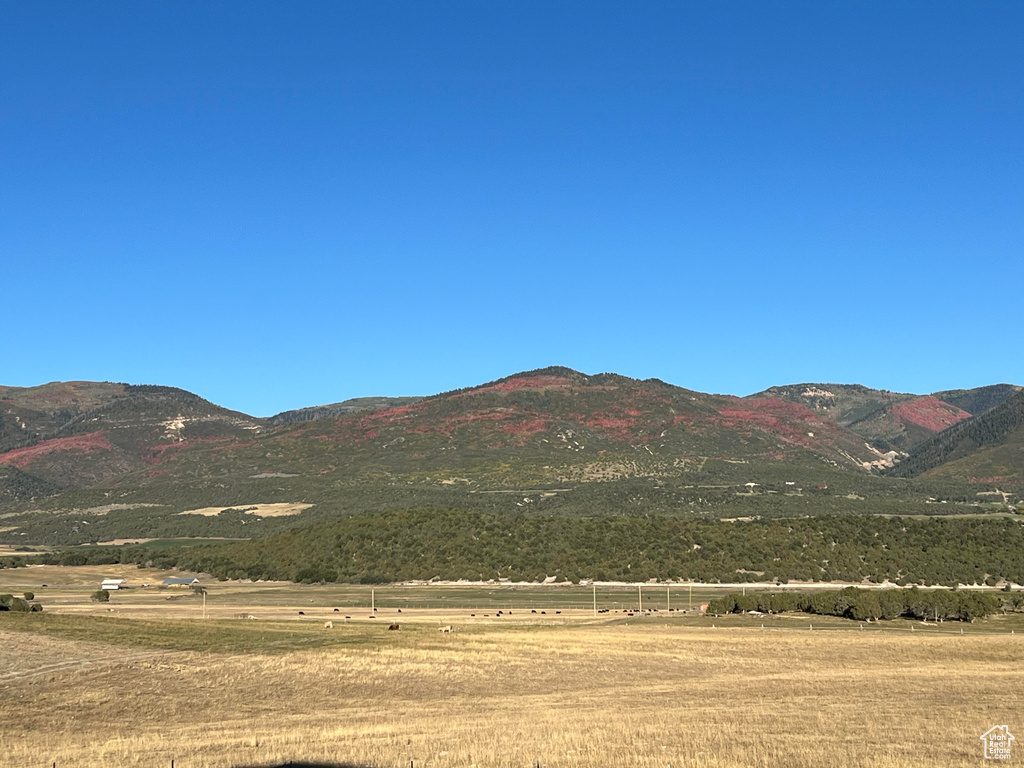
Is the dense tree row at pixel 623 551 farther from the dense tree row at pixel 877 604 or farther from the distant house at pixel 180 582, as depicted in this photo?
the dense tree row at pixel 877 604

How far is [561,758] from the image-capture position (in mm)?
28797

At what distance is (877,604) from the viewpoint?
3152 inches

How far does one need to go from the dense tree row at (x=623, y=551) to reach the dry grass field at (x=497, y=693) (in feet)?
121

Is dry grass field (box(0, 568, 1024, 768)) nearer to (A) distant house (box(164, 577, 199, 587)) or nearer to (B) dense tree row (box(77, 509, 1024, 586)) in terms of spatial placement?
(B) dense tree row (box(77, 509, 1024, 586))

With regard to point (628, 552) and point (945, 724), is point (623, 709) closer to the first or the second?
point (945, 724)

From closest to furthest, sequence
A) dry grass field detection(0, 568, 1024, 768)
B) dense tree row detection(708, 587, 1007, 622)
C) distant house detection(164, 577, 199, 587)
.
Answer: dry grass field detection(0, 568, 1024, 768), dense tree row detection(708, 587, 1007, 622), distant house detection(164, 577, 199, 587)

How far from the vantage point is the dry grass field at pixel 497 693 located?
30.3 metres

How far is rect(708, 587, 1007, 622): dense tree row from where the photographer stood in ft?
259

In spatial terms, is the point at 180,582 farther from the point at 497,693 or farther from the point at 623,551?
the point at 497,693

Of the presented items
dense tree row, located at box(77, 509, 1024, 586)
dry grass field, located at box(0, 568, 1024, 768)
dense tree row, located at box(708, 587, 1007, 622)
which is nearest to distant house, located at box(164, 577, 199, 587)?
dense tree row, located at box(77, 509, 1024, 586)

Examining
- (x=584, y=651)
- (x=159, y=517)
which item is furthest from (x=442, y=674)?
(x=159, y=517)

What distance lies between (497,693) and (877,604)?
4452 cm

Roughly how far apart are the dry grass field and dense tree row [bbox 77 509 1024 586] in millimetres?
36982

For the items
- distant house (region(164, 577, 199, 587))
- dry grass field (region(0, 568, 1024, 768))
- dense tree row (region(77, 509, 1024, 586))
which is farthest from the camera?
distant house (region(164, 577, 199, 587))
